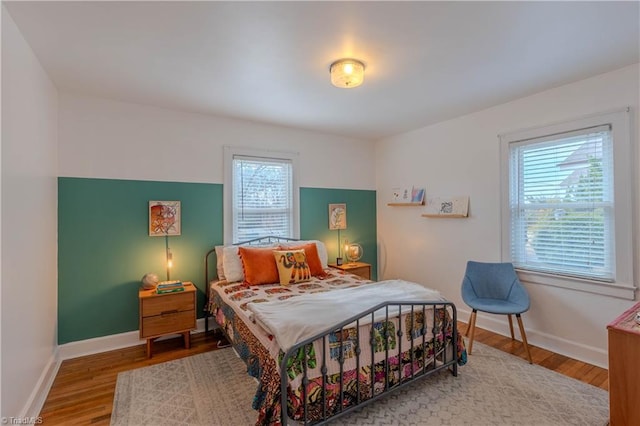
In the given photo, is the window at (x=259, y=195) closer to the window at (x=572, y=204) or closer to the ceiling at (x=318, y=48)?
the ceiling at (x=318, y=48)

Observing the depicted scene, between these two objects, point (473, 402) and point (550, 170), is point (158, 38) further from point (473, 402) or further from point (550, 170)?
point (550, 170)

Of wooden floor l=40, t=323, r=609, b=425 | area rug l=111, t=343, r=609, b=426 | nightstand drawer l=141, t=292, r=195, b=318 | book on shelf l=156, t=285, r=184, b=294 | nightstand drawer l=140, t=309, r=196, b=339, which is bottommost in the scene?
wooden floor l=40, t=323, r=609, b=425

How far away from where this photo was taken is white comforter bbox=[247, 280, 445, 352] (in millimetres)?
1764

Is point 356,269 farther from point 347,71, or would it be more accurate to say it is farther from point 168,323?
point 347,71

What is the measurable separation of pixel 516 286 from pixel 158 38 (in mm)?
3727

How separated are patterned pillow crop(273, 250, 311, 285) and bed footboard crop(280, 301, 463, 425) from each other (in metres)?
1.23

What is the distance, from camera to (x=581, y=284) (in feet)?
9.00

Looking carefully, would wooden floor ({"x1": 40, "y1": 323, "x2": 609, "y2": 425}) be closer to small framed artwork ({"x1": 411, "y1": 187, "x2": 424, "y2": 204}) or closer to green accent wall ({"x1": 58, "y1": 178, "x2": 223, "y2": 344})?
green accent wall ({"x1": 58, "y1": 178, "x2": 223, "y2": 344})

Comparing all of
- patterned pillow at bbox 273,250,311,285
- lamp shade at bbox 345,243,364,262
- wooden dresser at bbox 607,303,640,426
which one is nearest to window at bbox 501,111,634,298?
wooden dresser at bbox 607,303,640,426

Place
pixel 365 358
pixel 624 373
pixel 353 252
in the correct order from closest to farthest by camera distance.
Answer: pixel 624 373, pixel 365 358, pixel 353 252

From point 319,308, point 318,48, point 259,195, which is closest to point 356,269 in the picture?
point 259,195

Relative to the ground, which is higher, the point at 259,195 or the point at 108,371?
the point at 259,195

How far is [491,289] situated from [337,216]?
2.19 meters

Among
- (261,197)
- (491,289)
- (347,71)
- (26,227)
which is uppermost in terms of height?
(347,71)
